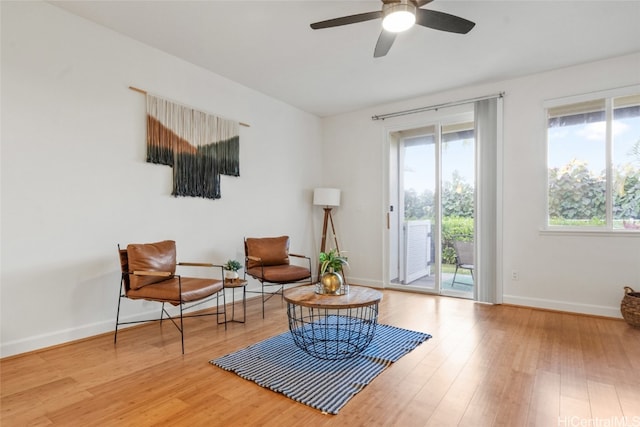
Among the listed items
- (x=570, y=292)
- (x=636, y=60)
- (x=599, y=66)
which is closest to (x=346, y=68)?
(x=599, y=66)

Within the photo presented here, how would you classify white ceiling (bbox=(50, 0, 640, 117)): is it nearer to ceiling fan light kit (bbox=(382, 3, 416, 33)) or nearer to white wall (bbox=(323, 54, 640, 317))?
white wall (bbox=(323, 54, 640, 317))

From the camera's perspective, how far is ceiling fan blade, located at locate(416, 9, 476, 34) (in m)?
2.30

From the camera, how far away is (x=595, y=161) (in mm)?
3684

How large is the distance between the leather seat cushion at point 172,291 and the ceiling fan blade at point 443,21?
2.74 m

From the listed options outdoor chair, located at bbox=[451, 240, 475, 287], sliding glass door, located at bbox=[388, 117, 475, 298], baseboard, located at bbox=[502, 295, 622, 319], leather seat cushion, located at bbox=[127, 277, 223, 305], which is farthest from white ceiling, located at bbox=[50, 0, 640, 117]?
baseboard, located at bbox=[502, 295, 622, 319]

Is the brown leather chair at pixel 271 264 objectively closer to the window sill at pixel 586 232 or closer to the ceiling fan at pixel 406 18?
the ceiling fan at pixel 406 18

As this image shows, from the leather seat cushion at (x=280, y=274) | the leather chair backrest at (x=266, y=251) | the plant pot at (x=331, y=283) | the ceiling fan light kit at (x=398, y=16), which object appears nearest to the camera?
the ceiling fan light kit at (x=398, y=16)

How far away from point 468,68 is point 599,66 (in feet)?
4.49

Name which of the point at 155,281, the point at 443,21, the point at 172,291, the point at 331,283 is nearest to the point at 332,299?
the point at 331,283

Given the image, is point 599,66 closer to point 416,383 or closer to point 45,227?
point 416,383

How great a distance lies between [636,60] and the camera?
347 cm

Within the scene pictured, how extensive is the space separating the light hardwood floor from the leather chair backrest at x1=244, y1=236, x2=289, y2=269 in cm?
100

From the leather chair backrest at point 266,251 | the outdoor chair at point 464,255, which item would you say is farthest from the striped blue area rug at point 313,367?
the outdoor chair at point 464,255

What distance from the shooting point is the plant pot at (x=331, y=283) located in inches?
104
